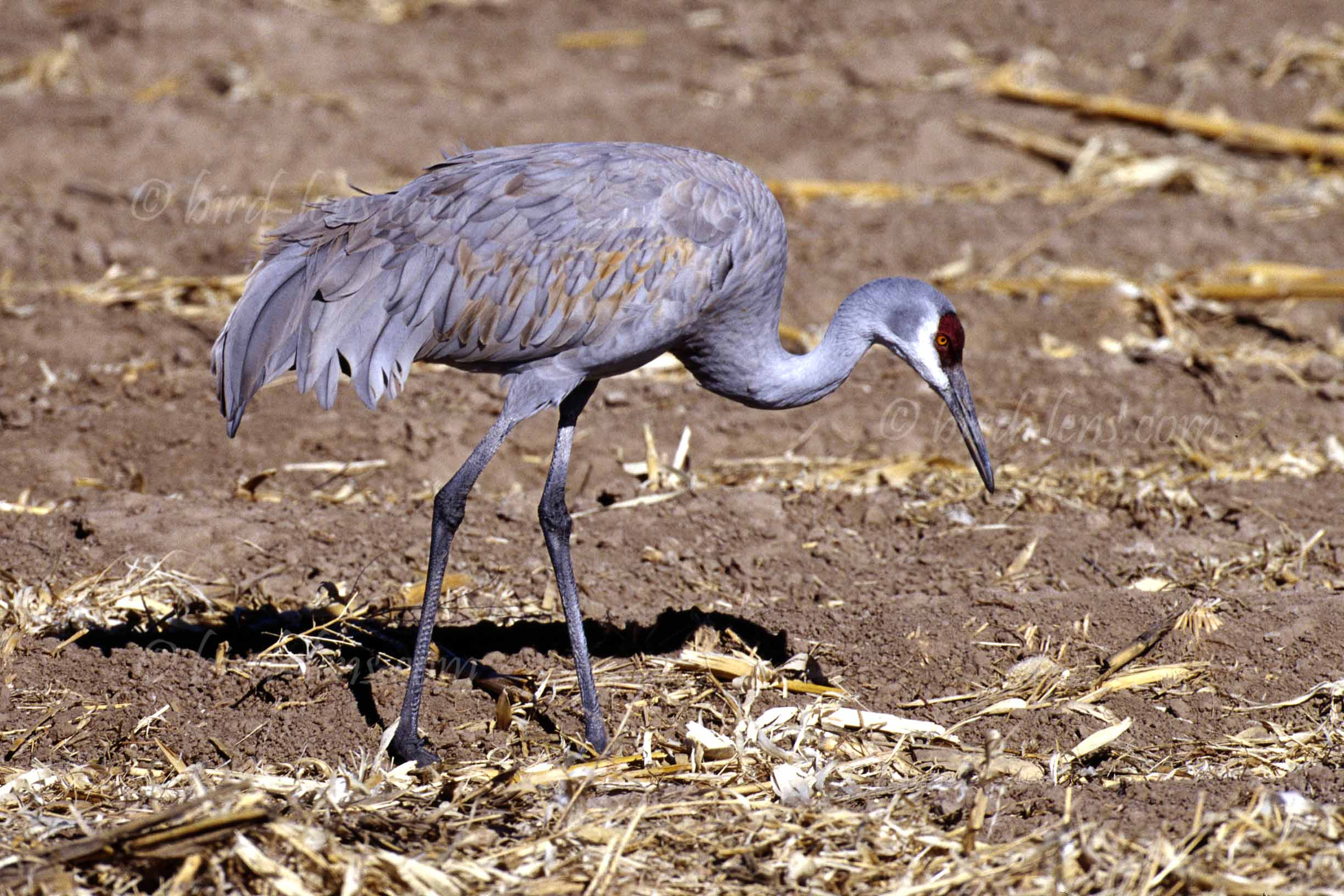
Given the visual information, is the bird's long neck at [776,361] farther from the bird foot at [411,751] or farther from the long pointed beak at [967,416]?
the bird foot at [411,751]

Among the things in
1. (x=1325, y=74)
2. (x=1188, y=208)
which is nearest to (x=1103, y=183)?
(x=1188, y=208)

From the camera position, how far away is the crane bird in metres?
4.86

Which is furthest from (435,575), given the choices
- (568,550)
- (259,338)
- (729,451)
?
(729,451)

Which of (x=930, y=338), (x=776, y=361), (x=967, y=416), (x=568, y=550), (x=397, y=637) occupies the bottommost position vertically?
(x=397, y=637)

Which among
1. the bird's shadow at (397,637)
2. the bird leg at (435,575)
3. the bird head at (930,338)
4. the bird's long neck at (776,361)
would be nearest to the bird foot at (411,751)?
the bird leg at (435,575)

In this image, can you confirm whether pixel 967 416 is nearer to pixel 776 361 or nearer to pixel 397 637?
pixel 776 361

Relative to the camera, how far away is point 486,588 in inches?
232

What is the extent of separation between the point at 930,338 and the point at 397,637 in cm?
217

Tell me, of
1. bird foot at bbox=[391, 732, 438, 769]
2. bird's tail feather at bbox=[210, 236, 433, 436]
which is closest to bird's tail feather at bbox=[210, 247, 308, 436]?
bird's tail feather at bbox=[210, 236, 433, 436]

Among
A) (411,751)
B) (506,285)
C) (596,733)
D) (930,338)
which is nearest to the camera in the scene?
(411,751)

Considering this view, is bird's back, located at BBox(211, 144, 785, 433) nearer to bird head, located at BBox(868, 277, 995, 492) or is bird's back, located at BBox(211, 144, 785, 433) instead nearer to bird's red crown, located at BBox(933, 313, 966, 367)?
bird head, located at BBox(868, 277, 995, 492)

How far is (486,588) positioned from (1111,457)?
3.16m

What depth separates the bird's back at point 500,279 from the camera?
4867mm

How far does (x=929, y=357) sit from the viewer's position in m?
5.30
